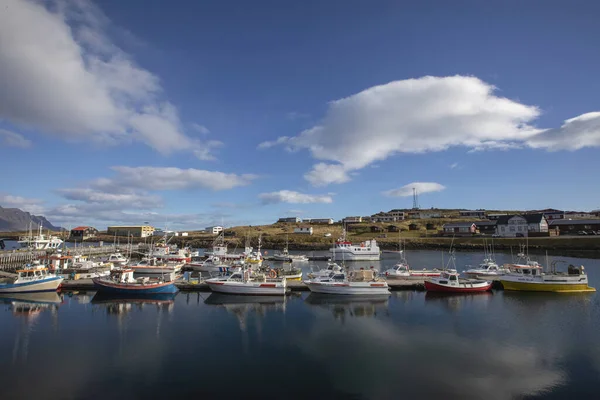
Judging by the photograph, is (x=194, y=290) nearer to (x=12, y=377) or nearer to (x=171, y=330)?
(x=171, y=330)

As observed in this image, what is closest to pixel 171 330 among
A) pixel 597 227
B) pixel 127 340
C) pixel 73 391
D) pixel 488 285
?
pixel 127 340

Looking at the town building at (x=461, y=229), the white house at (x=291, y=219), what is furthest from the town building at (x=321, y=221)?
the town building at (x=461, y=229)

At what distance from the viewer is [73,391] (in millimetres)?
15781

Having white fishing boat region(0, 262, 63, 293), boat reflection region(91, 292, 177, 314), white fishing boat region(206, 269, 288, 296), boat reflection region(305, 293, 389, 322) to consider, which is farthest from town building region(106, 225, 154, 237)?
boat reflection region(305, 293, 389, 322)

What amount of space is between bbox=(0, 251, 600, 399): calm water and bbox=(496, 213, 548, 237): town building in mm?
76025

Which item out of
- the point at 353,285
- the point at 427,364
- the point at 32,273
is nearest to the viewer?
the point at 427,364

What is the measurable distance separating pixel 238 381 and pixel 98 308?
21.5 m

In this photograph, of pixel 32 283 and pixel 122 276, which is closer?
pixel 32 283

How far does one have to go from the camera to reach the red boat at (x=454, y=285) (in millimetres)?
37594

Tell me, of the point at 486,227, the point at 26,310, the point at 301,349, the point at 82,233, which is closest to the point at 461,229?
the point at 486,227

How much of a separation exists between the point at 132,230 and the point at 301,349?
166 m

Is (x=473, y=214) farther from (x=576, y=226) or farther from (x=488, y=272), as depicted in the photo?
(x=488, y=272)

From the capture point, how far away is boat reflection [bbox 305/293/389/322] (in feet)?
98.6

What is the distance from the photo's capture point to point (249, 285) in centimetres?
3612
